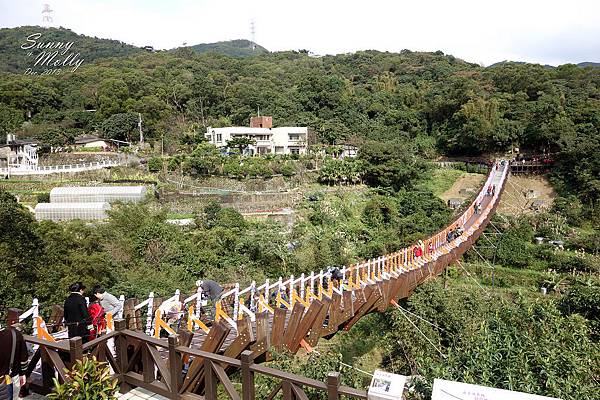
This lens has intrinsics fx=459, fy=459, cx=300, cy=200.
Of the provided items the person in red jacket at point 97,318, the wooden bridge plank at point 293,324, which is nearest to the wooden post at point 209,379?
the person in red jacket at point 97,318

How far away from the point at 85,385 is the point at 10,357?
1.10 metres

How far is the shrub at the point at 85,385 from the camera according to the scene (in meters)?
3.06

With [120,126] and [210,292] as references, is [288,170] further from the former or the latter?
[210,292]

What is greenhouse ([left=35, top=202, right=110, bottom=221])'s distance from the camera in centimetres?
2089

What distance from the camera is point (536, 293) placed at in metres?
16.8

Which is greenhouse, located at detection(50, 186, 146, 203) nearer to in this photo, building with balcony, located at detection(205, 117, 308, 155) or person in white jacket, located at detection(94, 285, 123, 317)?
building with balcony, located at detection(205, 117, 308, 155)

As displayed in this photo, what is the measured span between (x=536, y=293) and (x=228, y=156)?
1766 centimetres

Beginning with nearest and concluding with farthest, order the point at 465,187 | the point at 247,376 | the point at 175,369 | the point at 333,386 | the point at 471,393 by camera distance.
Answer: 1. the point at 471,393
2. the point at 333,386
3. the point at 247,376
4. the point at 175,369
5. the point at 465,187

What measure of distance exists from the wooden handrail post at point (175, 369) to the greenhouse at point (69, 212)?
18.6 metres

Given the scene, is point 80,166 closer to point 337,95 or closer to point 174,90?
point 174,90

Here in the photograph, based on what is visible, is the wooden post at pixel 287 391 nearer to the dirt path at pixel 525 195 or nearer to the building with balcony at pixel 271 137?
the dirt path at pixel 525 195

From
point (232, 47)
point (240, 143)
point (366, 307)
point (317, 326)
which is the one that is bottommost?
point (366, 307)

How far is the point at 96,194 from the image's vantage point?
2214 centimetres

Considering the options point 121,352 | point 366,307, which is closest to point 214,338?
point 121,352
